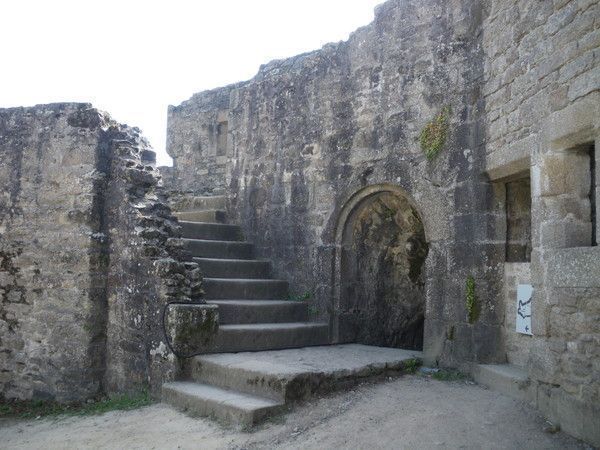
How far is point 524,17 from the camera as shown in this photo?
508 cm

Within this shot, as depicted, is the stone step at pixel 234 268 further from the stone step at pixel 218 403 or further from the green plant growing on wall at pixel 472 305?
the green plant growing on wall at pixel 472 305

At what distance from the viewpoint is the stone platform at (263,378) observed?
4910 mm

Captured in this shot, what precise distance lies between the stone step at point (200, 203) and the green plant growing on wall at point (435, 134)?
4.26m

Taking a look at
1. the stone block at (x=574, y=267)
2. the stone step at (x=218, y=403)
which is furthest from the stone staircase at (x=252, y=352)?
the stone block at (x=574, y=267)

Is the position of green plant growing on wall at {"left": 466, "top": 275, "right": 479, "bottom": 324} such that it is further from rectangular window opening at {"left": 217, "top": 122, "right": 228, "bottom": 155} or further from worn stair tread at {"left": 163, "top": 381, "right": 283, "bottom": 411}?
rectangular window opening at {"left": 217, "top": 122, "right": 228, "bottom": 155}

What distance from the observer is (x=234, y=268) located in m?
7.81

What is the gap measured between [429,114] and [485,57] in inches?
32.9

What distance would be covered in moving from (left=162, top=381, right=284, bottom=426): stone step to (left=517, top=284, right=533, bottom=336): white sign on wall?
2.36 m

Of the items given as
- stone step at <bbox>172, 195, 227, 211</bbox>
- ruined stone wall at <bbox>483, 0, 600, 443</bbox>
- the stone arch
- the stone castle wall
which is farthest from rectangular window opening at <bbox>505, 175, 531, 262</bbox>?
stone step at <bbox>172, 195, 227, 211</bbox>

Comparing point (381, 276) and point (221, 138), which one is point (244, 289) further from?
point (221, 138)

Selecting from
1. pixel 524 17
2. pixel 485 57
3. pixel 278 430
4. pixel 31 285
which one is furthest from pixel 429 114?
pixel 31 285

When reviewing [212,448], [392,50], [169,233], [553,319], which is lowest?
[212,448]

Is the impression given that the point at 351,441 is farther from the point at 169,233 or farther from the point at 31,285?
the point at 31,285

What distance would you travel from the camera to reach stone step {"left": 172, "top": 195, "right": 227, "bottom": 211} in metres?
9.70
